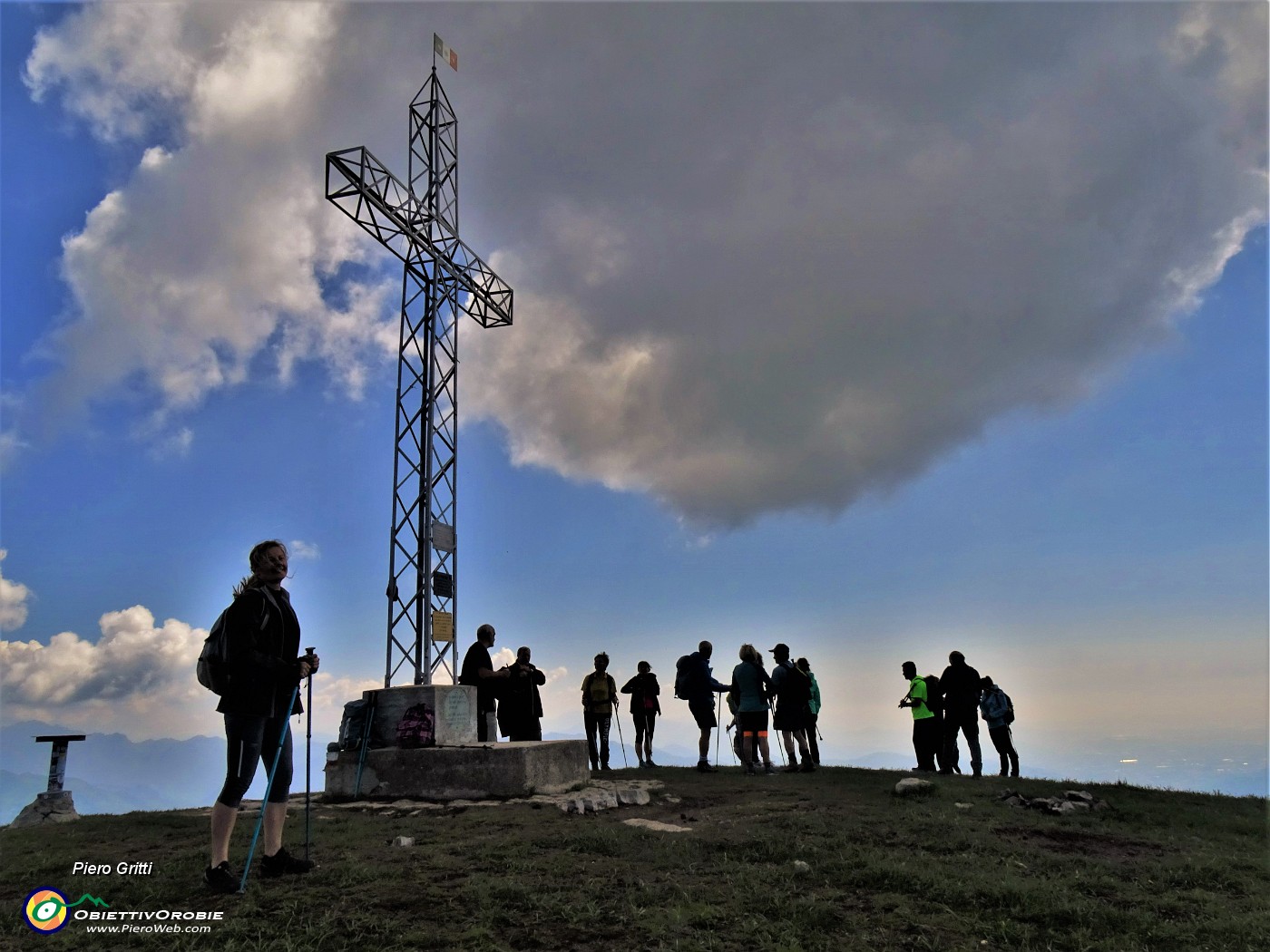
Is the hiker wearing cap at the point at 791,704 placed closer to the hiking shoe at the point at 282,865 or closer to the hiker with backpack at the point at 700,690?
the hiker with backpack at the point at 700,690

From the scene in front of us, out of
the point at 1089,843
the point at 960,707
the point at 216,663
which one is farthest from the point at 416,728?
the point at 960,707

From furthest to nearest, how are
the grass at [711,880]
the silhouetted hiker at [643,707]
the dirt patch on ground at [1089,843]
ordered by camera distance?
the silhouetted hiker at [643,707] < the dirt patch on ground at [1089,843] < the grass at [711,880]

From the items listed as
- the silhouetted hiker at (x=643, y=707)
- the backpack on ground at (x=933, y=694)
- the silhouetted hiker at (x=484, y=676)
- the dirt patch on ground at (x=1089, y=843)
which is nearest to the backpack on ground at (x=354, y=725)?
the silhouetted hiker at (x=484, y=676)

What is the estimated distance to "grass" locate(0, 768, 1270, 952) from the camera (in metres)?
5.06

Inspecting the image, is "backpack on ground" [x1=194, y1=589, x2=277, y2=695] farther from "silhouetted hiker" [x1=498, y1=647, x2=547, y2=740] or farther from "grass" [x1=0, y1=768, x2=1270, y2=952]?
"silhouetted hiker" [x1=498, y1=647, x2=547, y2=740]

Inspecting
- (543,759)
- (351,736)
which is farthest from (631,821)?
(351,736)

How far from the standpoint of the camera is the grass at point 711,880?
5.06 meters

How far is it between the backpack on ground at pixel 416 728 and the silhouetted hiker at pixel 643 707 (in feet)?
16.3

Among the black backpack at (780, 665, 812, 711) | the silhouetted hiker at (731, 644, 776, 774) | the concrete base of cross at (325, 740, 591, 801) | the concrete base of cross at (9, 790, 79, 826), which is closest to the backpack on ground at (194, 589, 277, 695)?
the concrete base of cross at (325, 740, 591, 801)

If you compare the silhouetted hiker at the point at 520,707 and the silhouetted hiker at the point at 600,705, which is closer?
the silhouetted hiker at the point at 520,707

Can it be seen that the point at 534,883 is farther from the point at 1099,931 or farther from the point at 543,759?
the point at 543,759

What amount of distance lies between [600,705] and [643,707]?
978 mm

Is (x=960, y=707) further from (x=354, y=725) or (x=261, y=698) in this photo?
(x=261, y=698)

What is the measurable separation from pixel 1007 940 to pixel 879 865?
150 cm
